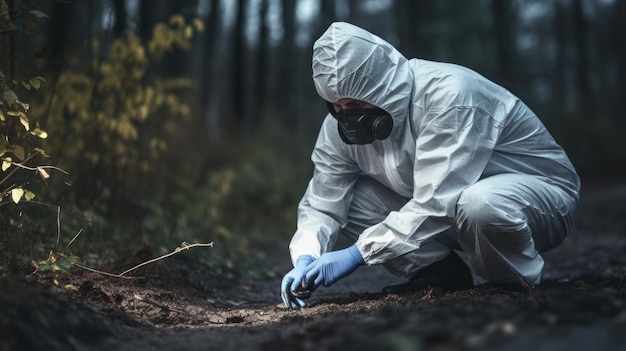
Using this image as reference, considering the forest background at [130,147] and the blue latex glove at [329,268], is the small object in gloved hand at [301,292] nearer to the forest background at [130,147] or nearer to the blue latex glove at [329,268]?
the blue latex glove at [329,268]

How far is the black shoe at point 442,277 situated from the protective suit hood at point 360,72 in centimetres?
95

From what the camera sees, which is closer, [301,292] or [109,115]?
[301,292]

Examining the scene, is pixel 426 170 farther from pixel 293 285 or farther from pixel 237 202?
pixel 237 202

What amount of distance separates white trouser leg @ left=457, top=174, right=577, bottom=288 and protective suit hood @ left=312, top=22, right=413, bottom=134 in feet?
1.95

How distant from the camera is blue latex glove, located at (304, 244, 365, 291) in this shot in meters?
3.28

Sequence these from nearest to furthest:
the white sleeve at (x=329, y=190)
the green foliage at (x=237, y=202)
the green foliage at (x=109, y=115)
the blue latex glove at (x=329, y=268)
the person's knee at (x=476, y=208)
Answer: the person's knee at (x=476, y=208), the blue latex glove at (x=329, y=268), the white sleeve at (x=329, y=190), the green foliage at (x=109, y=115), the green foliage at (x=237, y=202)

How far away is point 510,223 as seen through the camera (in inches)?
126

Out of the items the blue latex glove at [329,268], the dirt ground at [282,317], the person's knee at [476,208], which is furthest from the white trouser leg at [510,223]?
the blue latex glove at [329,268]

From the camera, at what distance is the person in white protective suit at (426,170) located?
126 inches

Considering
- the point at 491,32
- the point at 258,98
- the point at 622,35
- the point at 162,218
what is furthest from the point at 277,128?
the point at 622,35

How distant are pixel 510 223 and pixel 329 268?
905mm

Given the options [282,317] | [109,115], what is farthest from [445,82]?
[109,115]

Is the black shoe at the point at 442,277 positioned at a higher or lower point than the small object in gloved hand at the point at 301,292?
lower

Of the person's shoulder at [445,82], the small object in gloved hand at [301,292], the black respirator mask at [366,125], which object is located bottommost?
the small object in gloved hand at [301,292]
